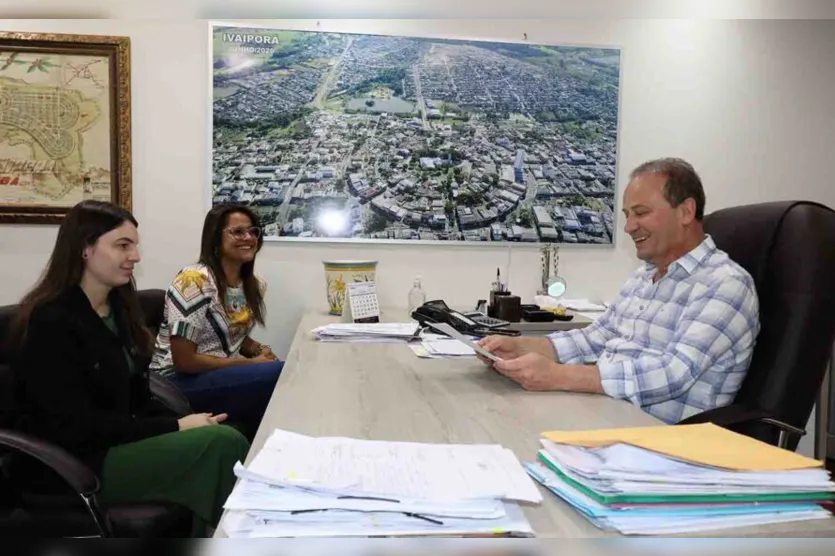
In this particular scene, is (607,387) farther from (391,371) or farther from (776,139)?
(776,139)

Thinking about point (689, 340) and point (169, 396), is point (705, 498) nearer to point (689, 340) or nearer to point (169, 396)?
point (689, 340)

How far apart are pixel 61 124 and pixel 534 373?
7.75 ft

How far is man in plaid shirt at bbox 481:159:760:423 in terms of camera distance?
143cm

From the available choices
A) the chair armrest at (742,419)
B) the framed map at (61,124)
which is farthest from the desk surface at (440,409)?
the framed map at (61,124)

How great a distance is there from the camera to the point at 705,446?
0.82m

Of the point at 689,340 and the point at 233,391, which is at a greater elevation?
the point at 689,340

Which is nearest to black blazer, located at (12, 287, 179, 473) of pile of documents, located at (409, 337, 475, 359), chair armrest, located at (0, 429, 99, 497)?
chair armrest, located at (0, 429, 99, 497)

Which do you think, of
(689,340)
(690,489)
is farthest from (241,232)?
(690,489)

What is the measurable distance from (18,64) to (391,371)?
2.24m

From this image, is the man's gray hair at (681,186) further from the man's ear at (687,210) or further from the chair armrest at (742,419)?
the chair armrest at (742,419)

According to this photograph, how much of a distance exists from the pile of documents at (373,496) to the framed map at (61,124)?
2360 mm

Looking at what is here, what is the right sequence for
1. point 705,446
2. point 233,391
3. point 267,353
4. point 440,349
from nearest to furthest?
1. point 705,446
2. point 440,349
3. point 233,391
4. point 267,353

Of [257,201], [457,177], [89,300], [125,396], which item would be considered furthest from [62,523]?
[457,177]

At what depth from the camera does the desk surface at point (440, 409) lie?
0.77 m
